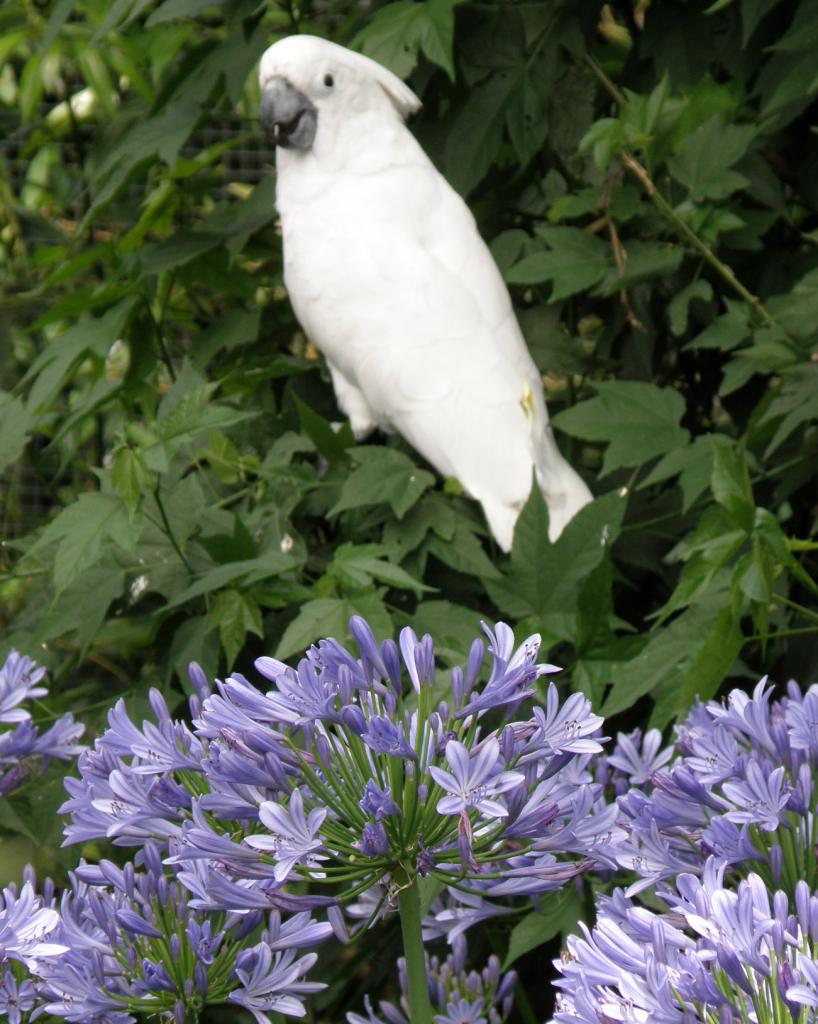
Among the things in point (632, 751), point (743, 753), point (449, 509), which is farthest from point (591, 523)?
point (743, 753)

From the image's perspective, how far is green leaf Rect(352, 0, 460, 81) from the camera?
143 centimetres

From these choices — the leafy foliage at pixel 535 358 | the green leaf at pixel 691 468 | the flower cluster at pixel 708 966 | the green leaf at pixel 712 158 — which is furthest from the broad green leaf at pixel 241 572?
the flower cluster at pixel 708 966

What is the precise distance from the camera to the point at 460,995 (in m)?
0.98

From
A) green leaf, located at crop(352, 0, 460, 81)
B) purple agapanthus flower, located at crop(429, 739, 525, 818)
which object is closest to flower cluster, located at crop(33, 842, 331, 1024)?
purple agapanthus flower, located at crop(429, 739, 525, 818)

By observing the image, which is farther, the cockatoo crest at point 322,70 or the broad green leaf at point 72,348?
the broad green leaf at point 72,348

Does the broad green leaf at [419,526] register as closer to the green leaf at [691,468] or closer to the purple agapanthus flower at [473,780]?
the green leaf at [691,468]

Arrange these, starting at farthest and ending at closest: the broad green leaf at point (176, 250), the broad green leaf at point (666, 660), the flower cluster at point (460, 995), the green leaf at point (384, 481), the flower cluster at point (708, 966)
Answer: the broad green leaf at point (176, 250), the green leaf at point (384, 481), the broad green leaf at point (666, 660), the flower cluster at point (460, 995), the flower cluster at point (708, 966)

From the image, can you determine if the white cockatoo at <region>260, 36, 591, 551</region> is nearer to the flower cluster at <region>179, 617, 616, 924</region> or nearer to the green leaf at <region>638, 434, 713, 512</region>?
the green leaf at <region>638, 434, 713, 512</region>

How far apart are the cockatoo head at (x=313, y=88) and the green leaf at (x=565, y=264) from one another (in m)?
0.20

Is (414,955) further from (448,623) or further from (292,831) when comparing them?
(448,623)

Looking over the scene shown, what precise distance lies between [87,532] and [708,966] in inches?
28.7

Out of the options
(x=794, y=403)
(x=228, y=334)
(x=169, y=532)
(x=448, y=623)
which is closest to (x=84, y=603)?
(x=169, y=532)

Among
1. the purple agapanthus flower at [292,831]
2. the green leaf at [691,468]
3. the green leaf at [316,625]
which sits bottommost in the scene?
the green leaf at [691,468]

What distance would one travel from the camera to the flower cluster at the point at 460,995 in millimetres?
934
